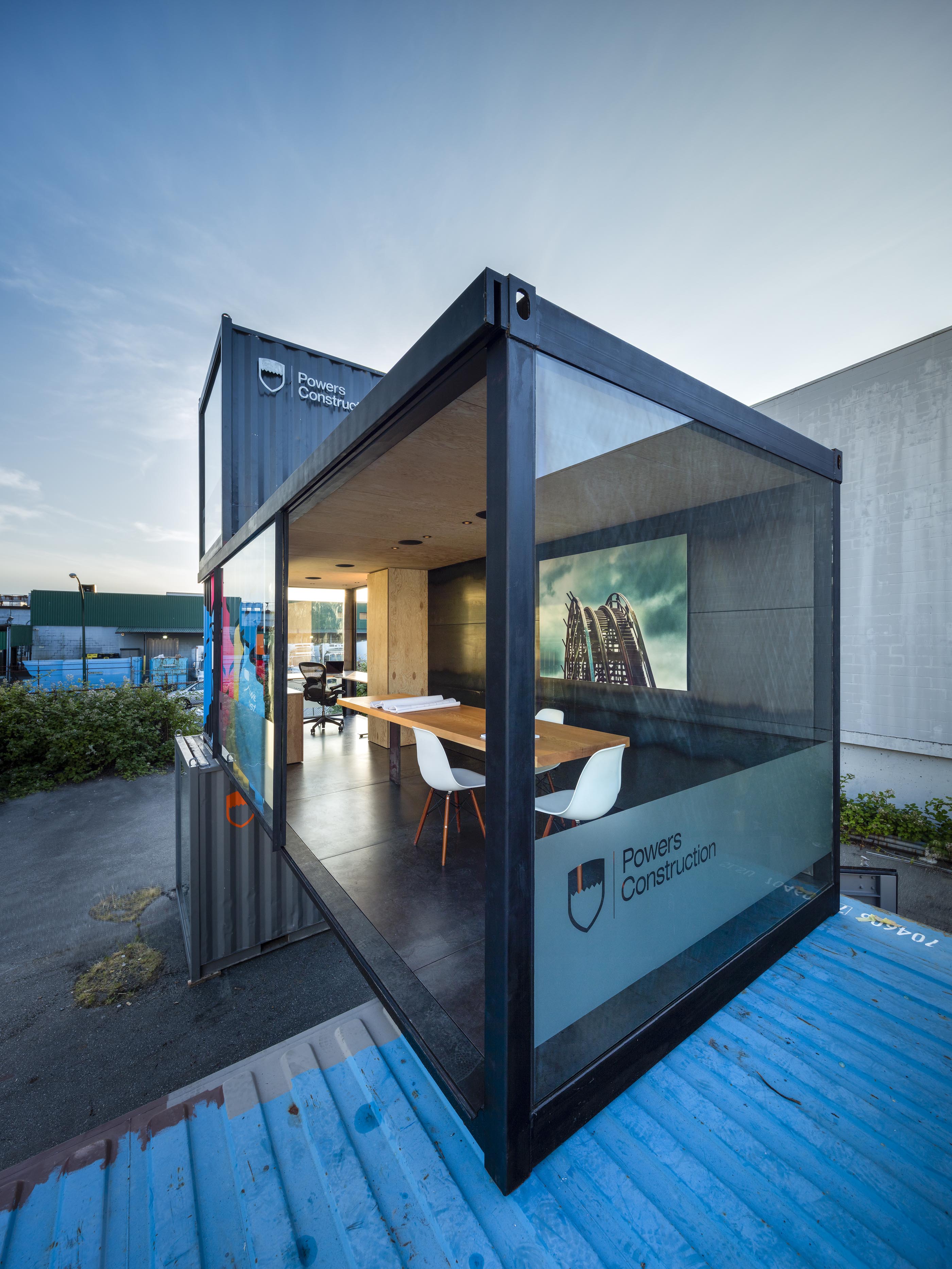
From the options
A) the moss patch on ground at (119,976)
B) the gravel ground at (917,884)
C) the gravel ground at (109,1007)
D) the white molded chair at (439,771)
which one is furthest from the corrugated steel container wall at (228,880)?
the gravel ground at (917,884)

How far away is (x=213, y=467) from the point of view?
573 centimetres

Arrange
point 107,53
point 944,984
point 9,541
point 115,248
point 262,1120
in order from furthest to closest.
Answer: point 9,541, point 115,248, point 107,53, point 944,984, point 262,1120

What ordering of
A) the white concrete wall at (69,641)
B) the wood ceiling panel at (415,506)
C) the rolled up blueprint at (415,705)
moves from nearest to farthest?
the wood ceiling panel at (415,506) → the rolled up blueprint at (415,705) → the white concrete wall at (69,641)

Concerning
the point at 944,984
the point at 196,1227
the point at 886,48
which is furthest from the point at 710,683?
the point at 886,48

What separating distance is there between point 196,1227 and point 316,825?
2.77 metres

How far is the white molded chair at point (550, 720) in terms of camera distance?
1256mm

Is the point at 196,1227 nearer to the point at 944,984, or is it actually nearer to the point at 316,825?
the point at 944,984

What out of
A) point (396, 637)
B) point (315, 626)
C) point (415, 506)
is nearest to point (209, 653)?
point (396, 637)

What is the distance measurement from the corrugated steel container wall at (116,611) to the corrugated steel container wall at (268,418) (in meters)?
29.0

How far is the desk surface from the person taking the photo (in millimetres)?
1442

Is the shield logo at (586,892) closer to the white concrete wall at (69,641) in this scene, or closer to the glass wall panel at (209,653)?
the glass wall panel at (209,653)

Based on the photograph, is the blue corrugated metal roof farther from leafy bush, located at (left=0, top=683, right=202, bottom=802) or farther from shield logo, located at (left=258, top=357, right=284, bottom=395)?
leafy bush, located at (left=0, top=683, right=202, bottom=802)

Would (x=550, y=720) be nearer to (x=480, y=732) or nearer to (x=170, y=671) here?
(x=480, y=732)

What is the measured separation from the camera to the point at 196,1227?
1128 millimetres
